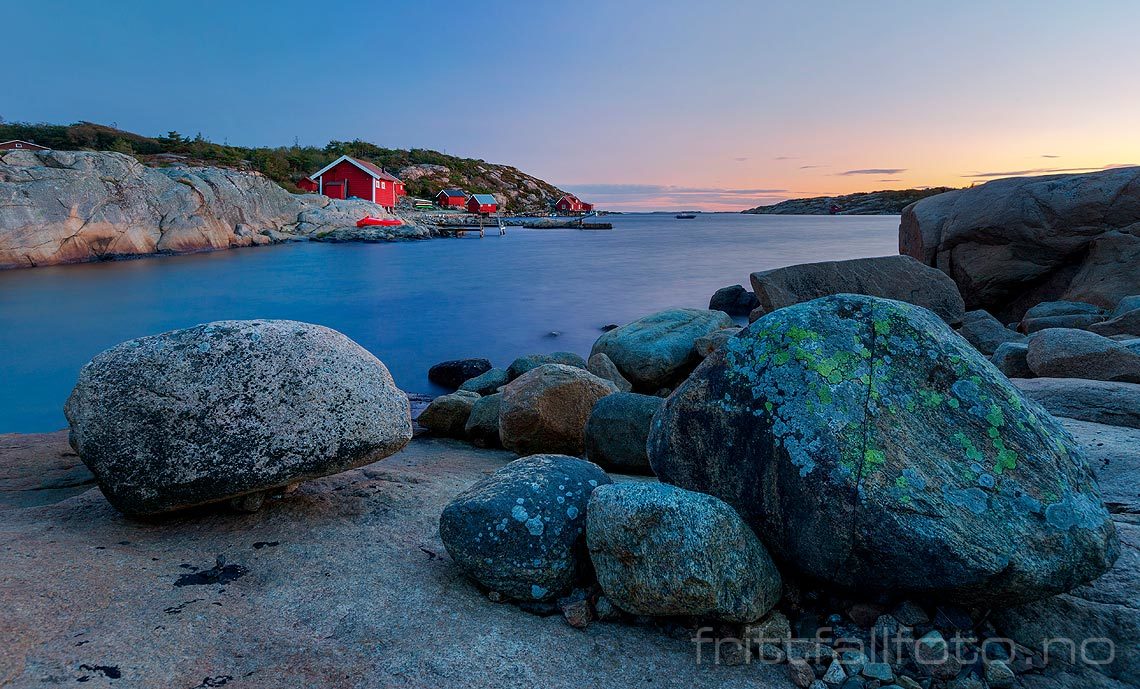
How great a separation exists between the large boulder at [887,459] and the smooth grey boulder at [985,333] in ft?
30.7


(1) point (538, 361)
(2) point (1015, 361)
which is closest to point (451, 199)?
(1) point (538, 361)

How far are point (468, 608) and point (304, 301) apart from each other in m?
23.6

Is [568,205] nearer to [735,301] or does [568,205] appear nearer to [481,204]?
[481,204]

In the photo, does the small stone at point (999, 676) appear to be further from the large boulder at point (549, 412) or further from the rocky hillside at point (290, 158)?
the rocky hillside at point (290, 158)

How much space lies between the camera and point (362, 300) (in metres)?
24.5

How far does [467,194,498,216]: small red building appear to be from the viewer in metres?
79.9

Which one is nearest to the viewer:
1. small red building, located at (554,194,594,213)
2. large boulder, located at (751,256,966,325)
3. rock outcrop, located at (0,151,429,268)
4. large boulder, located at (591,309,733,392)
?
large boulder, located at (591,309,733,392)

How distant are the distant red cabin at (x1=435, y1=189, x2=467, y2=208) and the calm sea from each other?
3904 cm

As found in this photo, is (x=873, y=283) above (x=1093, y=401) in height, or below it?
above

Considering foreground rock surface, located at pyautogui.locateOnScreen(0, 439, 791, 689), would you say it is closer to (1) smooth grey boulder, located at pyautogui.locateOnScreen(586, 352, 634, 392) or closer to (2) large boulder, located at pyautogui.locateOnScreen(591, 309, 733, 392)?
(1) smooth grey boulder, located at pyautogui.locateOnScreen(586, 352, 634, 392)

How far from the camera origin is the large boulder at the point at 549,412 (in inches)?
274

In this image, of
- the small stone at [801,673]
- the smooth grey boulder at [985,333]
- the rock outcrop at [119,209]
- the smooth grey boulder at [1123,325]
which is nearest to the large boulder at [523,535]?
the small stone at [801,673]

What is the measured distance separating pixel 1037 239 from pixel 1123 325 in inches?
173

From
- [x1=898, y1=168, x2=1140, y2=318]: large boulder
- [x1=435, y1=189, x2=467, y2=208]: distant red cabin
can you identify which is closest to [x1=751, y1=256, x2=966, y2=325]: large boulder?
[x1=898, y1=168, x2=1140, y2=318]: large boulder
